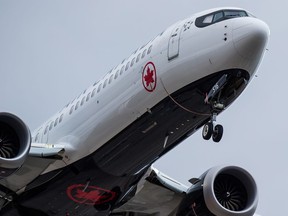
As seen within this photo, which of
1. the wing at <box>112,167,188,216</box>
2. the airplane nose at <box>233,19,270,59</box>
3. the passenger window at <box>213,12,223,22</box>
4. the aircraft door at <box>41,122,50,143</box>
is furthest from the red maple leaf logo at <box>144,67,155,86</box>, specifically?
the wing at <box>112,167,188,216</box>

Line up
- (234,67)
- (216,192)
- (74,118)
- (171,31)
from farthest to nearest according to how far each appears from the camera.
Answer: (216,192) → (74,118) → (171,31) → (234,67)

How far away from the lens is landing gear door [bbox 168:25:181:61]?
2586 centimetres

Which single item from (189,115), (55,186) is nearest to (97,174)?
(55,186)

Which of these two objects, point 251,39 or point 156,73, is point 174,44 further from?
point 251,39

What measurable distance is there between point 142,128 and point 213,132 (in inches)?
93.3

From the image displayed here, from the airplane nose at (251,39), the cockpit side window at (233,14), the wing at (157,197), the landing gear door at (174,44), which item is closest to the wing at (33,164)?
the wing at (157,197)

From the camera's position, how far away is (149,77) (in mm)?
26250

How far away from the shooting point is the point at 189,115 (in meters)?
25.7

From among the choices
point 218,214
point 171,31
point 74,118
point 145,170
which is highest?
point 171,31

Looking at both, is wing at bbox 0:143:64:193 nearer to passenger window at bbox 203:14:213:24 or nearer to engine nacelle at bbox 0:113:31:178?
engine nacelle at bbox 0:113:31:178

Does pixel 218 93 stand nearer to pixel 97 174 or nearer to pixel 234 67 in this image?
pixel 234 67

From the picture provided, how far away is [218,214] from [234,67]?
6508mm

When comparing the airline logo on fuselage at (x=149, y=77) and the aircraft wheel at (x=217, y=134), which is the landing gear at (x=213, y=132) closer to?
the aircraft wheel at (x=217, y=134)

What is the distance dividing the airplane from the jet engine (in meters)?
0.03
